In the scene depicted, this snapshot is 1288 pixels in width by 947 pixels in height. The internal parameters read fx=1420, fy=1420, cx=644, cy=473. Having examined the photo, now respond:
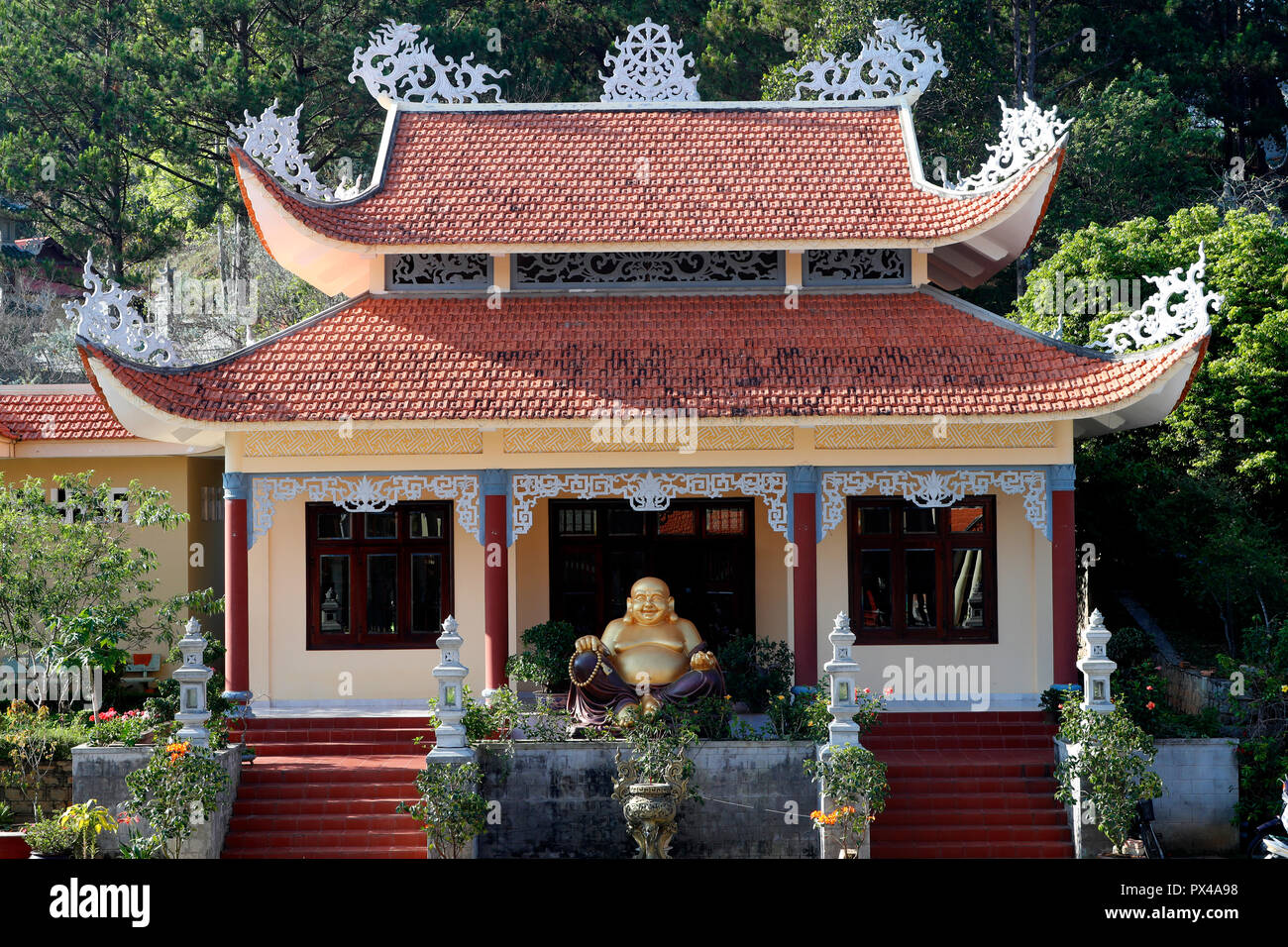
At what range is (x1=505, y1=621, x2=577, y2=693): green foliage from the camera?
1382cm

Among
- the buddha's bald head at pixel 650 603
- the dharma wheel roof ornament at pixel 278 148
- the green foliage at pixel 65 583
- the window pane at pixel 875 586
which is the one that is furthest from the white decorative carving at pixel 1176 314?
the green foliage at pixel 65 583

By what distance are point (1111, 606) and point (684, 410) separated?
8.67 meters

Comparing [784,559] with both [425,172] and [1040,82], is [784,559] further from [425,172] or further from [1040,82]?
[1040,82]

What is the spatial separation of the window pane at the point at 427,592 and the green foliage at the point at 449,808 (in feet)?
11.6

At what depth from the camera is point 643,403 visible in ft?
45.0

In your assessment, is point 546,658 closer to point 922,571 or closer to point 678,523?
point 678,523

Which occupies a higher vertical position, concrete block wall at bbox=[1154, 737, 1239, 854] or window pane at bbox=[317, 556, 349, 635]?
window pane at bbox=[317, 556, 349, 635]

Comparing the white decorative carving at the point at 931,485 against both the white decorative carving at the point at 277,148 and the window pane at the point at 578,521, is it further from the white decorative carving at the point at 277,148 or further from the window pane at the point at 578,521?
the white decorative carving at the point at 277,148

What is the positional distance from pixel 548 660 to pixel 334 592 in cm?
261

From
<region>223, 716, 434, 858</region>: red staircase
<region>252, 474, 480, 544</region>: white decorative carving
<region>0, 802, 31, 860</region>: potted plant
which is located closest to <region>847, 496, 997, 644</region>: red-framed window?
<region>252, 474, 480, 544</region>: white decorative carving

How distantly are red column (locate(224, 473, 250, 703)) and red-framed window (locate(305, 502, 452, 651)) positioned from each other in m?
0.93

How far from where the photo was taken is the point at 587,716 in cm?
1284

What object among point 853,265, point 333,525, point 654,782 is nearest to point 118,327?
point 333,525

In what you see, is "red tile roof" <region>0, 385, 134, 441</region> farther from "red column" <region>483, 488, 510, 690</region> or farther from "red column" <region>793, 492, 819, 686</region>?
"red column" <region>793, 492, 819, 686</region>
